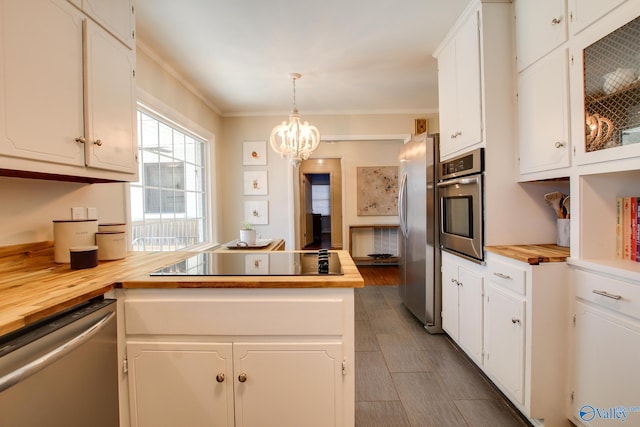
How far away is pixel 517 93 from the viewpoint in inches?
72.0

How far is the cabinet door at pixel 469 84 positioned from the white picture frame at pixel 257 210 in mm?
2840

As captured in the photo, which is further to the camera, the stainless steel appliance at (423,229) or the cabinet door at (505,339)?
the stainless steel appliance at (423,229)

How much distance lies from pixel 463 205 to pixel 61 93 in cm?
241

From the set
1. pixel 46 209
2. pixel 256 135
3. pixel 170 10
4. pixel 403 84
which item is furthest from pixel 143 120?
pixel 403 84

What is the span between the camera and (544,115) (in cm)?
160

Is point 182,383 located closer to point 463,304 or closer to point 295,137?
point 463,304

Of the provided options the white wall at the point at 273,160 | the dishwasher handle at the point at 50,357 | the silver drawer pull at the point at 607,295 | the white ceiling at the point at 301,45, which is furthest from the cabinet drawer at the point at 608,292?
the white wall at the point at 273,160

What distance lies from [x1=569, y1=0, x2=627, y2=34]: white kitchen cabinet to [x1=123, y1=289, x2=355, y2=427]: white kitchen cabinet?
163 centimetres

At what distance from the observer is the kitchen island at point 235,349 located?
3.89 ft

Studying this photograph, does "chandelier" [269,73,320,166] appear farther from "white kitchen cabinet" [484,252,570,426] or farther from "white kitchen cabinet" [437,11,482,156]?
"white kitchen cabinet" [484,252,570,426]

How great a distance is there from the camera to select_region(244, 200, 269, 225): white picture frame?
4297 mm

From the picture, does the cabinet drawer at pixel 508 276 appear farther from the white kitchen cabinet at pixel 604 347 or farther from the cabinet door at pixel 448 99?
the cabinet door at pixel 448 99

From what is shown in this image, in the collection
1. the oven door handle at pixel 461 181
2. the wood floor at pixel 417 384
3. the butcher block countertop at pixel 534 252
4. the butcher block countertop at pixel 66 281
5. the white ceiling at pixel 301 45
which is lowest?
the wood floor at pixel 417 384

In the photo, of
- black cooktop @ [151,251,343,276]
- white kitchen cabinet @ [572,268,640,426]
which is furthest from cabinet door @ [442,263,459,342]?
black cooktop @ [151,251,343,276]
